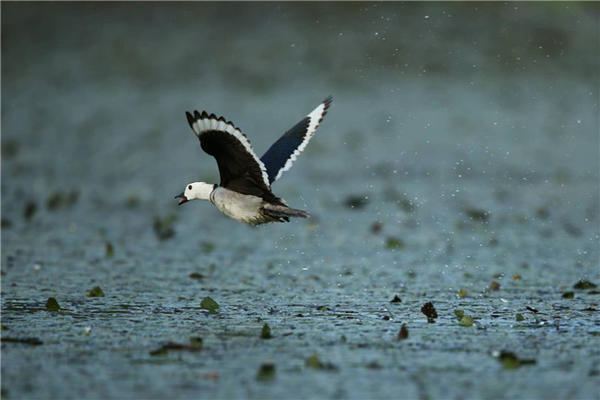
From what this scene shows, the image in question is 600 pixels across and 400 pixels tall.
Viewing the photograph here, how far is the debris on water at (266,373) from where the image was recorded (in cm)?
731

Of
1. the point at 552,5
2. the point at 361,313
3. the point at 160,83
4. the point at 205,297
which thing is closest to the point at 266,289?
the point at 205,297

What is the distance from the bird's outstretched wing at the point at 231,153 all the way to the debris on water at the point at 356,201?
652 cm

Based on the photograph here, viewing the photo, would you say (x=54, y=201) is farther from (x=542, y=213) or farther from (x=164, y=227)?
(x=542, y=213)

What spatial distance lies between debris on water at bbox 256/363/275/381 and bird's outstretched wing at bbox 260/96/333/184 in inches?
119

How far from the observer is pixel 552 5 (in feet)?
103

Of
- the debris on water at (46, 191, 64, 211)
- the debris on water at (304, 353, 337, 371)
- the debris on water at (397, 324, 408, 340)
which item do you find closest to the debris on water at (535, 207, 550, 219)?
the debris on water at (46, 191, 64, 211)

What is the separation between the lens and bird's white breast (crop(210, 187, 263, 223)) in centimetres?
967

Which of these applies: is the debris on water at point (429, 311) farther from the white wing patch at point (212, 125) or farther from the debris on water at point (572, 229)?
the debris on water at point (572, 229)

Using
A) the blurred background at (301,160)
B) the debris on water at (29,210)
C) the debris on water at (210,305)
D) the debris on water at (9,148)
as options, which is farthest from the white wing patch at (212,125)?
the debris on water at (9,148)

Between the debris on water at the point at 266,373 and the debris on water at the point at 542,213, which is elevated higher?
the debris on water at the point at 542,213

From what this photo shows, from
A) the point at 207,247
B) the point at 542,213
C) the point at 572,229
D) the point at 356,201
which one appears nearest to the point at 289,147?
the point at 207,247

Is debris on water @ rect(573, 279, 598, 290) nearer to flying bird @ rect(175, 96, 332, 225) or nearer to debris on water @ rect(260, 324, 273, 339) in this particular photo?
flying bird @ rect(175, 96, 332, 225)

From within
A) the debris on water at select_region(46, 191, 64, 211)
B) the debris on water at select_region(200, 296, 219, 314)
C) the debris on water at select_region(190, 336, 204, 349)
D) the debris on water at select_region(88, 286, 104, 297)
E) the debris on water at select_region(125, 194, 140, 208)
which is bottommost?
the debris on water at select_region(190, 336, 204, 349)

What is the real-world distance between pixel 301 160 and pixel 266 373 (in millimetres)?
13596
